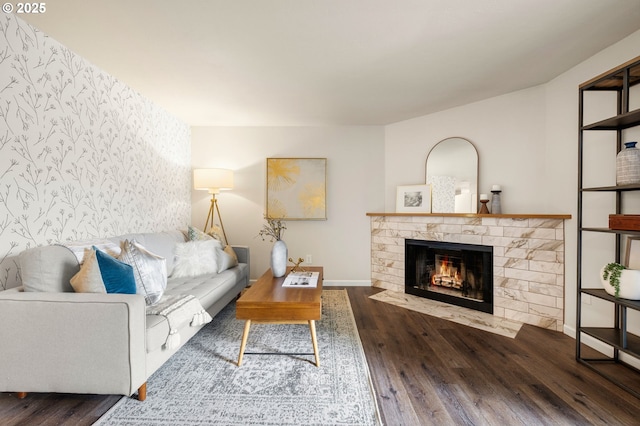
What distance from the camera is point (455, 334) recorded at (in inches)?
101

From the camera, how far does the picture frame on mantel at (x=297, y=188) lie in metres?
4.10

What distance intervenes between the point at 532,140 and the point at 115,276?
12.6 ft

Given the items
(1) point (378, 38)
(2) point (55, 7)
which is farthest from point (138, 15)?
(1) point (378, 38)

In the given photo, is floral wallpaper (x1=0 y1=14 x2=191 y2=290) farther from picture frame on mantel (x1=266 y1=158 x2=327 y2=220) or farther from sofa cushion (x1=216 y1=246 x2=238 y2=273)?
picture frame on mantel (x1=266 y1=158 x2=327 y2=220)

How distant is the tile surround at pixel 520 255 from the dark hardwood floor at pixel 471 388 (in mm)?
281

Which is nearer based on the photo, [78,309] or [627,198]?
[78,309]

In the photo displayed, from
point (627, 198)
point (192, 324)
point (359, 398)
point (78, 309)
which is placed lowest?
point (359, 398)

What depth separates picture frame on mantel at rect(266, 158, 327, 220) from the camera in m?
4.10

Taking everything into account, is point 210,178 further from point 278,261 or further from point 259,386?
point 259,386

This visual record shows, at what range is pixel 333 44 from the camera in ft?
6.93

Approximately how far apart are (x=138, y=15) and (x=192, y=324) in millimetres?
2095

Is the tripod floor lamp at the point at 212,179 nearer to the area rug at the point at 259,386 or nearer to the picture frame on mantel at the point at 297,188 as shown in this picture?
the picture frame on mantel at the point at 297,188

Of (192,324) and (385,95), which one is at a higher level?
(385,95)

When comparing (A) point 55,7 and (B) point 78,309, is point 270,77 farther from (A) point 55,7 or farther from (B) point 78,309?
(B) point 78,309
